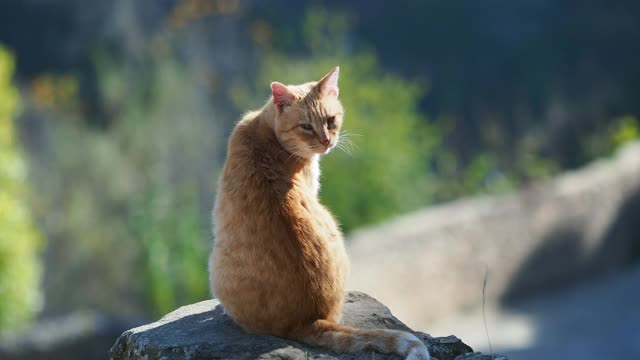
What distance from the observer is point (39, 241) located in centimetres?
753

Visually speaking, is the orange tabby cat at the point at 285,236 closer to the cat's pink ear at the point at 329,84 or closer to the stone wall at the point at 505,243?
the cat's pink ear at the point at 329,84

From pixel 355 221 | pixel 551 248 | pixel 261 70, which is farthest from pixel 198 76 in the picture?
pixel 551 248

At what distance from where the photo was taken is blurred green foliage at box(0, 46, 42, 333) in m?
6.96

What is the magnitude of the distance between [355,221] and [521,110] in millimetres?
3685

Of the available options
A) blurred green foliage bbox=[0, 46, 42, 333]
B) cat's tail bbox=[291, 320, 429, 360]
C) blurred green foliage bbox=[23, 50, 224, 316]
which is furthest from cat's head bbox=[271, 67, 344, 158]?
blurred green foliage bbox=[23, 50, 224, 316]

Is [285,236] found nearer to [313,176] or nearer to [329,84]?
[313,176]

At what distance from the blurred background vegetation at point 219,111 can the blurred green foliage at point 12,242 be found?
14 mm

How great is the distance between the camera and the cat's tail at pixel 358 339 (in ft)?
9.82

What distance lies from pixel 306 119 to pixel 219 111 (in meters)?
6.45

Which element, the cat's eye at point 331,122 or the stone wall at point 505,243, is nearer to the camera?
the cat's eye at point 331,122

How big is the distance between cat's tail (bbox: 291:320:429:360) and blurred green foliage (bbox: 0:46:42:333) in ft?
13.8

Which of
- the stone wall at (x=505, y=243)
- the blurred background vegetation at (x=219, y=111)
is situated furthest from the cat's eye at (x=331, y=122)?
the blurred background vegetation at (x=219, y=111)

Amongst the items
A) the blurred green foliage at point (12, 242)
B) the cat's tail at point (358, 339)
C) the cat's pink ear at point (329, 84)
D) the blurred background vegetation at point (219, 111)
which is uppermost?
the blurred background vegetation at point (219, 111)

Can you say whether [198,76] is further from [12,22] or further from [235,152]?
[235,152]
